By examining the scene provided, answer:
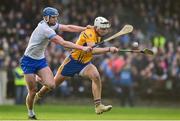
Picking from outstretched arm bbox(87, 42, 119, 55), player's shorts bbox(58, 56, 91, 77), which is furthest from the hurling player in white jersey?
player's shorts bbox(58, 56, 91, 77)

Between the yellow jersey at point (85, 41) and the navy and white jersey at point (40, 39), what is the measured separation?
0.73m

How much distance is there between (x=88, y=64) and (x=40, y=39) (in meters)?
1.39

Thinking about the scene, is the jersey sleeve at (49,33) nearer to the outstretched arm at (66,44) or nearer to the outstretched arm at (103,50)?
the outstretched arm at (66,44)

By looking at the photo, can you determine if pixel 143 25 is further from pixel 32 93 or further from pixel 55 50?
pixel 32 93

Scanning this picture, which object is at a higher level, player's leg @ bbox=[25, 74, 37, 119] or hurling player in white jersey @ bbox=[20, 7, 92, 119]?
hurling player in white jersey @ bbox=[20, 7, 92, 119]

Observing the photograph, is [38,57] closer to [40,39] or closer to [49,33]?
[40,39]

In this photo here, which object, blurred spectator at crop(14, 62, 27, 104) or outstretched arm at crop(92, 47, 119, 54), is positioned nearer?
outstretched arm at crop(92, 47, 119, 54)

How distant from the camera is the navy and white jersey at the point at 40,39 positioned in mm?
16828

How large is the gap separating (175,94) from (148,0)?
6290mm

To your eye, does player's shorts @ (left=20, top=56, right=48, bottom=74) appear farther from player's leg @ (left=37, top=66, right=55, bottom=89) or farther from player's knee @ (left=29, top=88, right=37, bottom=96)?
player's knee @ (left=29, top=88, right=37, bottom=96)

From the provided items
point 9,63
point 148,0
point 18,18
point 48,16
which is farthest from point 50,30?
point 148,0

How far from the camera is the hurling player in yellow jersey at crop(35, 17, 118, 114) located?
17359mm

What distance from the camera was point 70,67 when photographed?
17.8 meters

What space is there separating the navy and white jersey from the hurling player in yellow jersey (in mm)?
814
